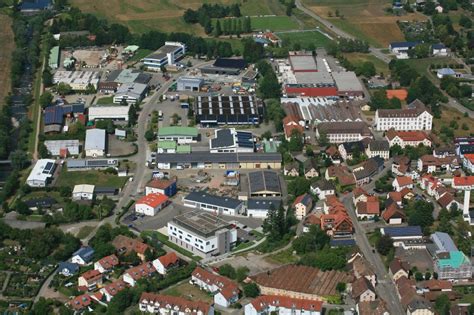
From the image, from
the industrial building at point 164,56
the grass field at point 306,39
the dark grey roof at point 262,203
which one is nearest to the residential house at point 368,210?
the dark grey roof at point 262,203

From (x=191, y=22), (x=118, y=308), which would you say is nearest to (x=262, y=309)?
(x=118, y=308)

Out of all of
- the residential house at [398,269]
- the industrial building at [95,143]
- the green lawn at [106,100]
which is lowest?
the green lawn at [106,100]

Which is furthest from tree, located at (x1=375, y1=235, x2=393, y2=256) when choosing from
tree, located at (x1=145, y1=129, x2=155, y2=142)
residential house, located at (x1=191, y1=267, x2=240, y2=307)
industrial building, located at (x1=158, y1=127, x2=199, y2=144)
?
tree, located at (x1=145, y1=129, x2=155, y2=142)

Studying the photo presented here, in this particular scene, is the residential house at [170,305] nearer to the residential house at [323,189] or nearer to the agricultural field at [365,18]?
the residential house at [323,189]

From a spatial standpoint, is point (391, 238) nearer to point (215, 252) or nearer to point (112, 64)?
point (215, 252)

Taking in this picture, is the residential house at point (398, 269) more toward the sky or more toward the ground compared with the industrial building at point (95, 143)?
more toward the sky

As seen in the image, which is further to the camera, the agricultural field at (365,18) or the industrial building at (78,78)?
the agricultural field at (365,18)

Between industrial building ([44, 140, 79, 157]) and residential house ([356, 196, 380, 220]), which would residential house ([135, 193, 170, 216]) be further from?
residential house ([356, 196, 380, 220])
